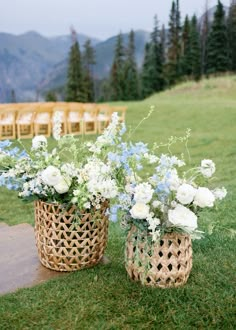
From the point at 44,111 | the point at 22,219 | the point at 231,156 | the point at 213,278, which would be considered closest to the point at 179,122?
the point at 44,111

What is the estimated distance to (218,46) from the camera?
33.9 meters

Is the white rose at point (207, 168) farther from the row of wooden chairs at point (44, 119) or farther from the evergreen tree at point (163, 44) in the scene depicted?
the evergreen tree at point (163, 44)

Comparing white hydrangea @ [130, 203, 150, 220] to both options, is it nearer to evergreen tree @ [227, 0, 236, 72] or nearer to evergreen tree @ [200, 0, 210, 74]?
evergreen tree @ [227, 0, 236, 72]

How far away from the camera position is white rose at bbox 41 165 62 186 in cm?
246

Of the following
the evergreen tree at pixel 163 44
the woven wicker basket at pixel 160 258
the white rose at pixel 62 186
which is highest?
the evergreen tree at pixel 163 44

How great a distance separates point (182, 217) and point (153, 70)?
1516 inches

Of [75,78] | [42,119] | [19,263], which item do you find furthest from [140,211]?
[75,78]

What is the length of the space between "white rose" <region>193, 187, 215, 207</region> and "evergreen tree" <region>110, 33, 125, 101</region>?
132 feet

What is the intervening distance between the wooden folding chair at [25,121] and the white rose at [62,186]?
824 centimetres

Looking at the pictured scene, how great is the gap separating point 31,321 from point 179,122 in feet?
38.8

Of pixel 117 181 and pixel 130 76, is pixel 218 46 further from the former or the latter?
pixel 117 181

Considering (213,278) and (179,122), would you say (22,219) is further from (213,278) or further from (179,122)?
(179,122)

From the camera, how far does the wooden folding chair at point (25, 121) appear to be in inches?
416

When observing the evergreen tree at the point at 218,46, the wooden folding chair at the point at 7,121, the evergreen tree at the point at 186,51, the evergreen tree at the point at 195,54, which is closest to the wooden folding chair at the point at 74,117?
the wooden folding chair at the point at 7,121
